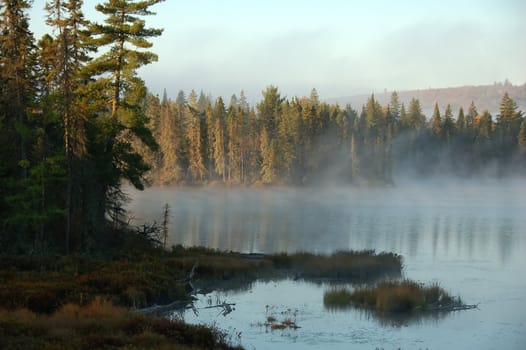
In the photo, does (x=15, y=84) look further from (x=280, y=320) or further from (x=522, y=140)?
Answer: (x=522, y=140)

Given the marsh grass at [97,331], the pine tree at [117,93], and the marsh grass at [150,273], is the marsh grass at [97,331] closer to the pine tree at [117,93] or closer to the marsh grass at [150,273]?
the marsh grass at [150,273]

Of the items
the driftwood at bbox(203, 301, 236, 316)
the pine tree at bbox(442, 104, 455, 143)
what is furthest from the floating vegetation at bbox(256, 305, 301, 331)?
the pine tree at bbox(442, 104, 455, 143)

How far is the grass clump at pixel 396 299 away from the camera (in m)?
22.5

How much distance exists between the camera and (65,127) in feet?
93.2

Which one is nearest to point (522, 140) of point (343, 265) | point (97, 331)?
point (343, 265)

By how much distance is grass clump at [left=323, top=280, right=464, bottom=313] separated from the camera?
73.9 feet

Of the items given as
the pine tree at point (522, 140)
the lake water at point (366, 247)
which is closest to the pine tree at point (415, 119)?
the pine tree at point (522, 140)

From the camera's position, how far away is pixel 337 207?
75.8 meters

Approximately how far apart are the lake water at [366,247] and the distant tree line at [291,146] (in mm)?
19567

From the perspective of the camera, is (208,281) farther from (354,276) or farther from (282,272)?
(354,276)

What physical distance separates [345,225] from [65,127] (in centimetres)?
3247

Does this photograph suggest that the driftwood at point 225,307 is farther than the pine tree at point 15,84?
No

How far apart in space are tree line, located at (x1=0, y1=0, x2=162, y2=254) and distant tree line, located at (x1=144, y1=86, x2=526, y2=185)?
253 ft

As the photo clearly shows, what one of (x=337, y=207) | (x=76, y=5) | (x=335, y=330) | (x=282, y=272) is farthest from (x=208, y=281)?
(x=337, y=207)
